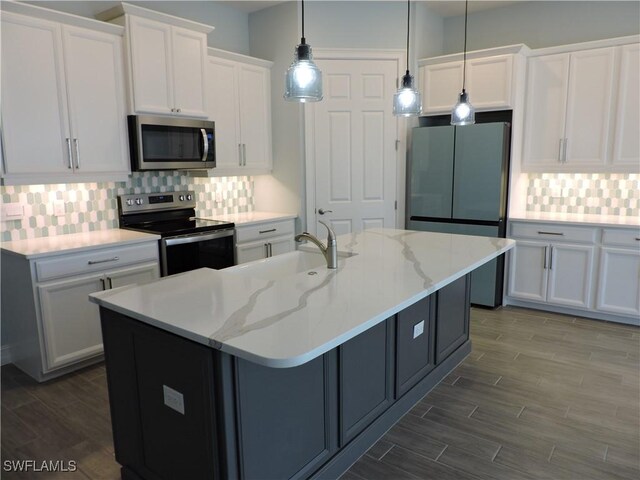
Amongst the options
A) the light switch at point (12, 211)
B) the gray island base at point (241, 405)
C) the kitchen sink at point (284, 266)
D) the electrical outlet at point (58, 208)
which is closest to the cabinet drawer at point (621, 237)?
the gray island base at point (241, 405)

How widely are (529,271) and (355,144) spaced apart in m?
2.04

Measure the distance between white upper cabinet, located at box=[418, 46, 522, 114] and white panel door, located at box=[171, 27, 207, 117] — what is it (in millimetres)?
2163

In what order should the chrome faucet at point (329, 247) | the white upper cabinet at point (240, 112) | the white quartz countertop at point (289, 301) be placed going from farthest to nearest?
the white upper cabinet at point (240, 112)
the chrome faucet at point (329, 247)
the white quartz countertop at point (289, 301)

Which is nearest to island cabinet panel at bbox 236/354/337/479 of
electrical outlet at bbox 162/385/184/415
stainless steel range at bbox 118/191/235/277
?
electrical outlet at bbox 162/385/184/415

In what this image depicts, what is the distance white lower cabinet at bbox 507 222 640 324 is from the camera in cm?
392

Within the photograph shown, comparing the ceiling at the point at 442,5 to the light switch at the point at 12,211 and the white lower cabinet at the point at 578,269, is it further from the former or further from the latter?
the light switch at the point at 12,211

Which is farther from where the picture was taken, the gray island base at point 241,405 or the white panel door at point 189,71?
the white panel door at point 189,71

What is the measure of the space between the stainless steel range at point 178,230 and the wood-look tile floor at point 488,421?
3.18 feet

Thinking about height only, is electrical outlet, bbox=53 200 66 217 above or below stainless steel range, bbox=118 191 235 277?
above

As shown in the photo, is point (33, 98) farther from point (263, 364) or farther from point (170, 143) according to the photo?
point (263, 364)

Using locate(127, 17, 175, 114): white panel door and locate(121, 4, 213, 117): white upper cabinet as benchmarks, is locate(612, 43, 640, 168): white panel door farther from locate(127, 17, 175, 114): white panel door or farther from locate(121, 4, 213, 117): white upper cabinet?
locate(127, 17, 175, 114): white panel door

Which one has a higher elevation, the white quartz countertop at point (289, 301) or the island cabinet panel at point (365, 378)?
the white quartz countertop at point (289, 301)

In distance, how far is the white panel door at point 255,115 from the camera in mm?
4426

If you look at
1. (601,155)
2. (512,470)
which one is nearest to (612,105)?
(601,155)
